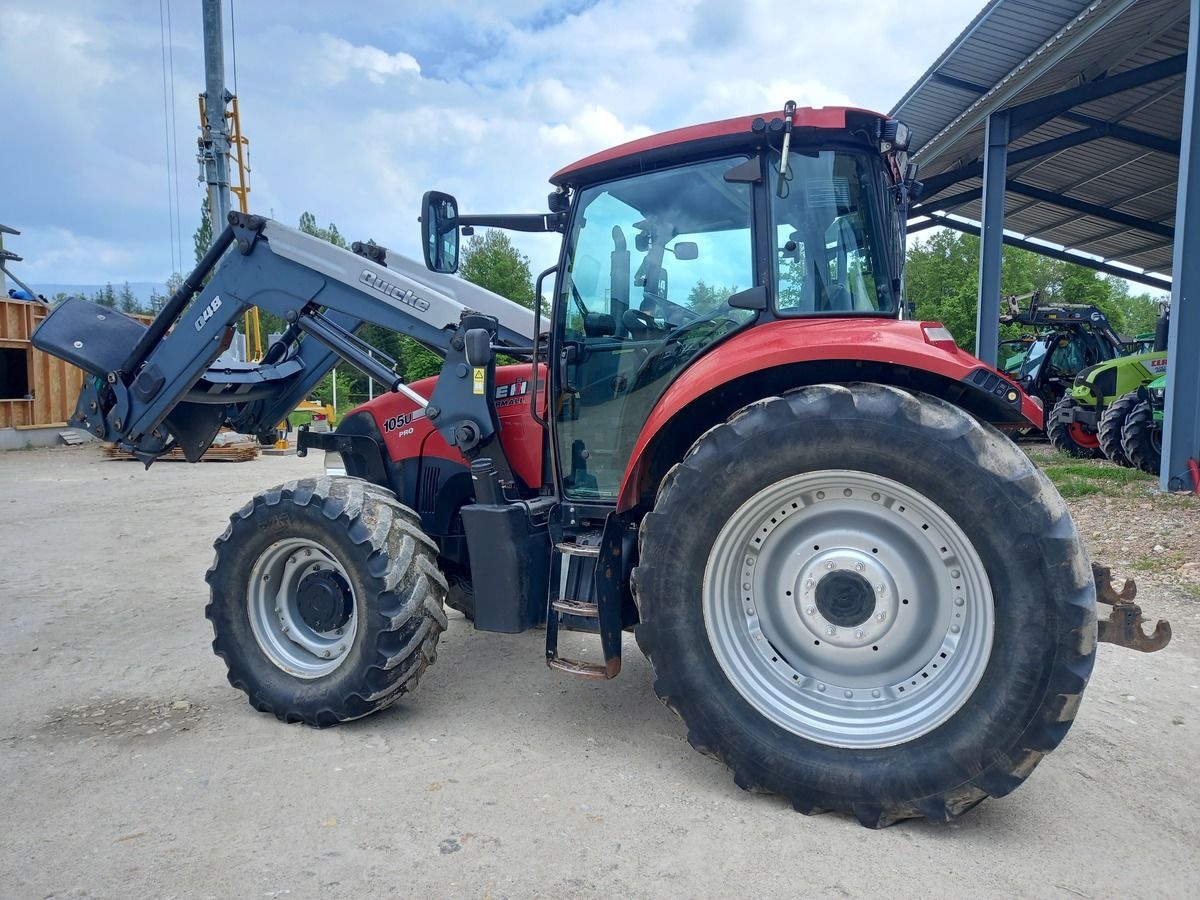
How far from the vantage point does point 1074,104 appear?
40.0ft

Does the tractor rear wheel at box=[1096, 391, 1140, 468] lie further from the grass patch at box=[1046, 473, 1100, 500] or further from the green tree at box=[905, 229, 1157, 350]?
the green tree at box=[905, 229, 1157, 350]

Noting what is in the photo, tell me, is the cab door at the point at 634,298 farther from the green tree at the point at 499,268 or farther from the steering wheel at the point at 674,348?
the green tree at the point at 499,268

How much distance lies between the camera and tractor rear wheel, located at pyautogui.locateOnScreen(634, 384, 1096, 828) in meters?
2.75

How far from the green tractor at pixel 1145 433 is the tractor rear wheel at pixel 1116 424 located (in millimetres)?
195

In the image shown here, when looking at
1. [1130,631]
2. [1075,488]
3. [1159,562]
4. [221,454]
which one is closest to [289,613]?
[1130,631]

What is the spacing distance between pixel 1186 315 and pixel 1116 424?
11.5 ft

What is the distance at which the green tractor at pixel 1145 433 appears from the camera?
10.8 metres

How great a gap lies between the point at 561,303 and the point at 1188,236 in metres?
7.47

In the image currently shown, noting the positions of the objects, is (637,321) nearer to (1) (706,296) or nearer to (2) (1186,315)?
(1) (706,296)

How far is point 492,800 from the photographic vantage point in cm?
313

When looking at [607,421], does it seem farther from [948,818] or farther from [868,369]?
[948,818]

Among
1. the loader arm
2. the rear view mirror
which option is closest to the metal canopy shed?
the loader arm

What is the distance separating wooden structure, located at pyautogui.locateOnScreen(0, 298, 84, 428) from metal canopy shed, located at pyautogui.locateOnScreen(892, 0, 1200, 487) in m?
17.9

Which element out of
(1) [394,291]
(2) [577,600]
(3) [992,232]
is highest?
(3) [992,232]
